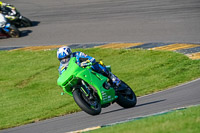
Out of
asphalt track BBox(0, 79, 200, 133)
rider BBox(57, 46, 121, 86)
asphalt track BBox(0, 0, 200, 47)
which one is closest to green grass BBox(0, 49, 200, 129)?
asphalt track BBox(0, 79, 200, 133)

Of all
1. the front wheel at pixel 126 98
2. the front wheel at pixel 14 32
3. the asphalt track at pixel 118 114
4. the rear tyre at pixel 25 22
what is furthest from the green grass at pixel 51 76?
the rear tyre at pixel 25 22

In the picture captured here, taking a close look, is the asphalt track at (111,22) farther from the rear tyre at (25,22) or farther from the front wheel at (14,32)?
the rear tyre at (25,22)

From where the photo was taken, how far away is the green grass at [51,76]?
39.8 ft

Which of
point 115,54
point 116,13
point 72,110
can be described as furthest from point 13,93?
point 116,13

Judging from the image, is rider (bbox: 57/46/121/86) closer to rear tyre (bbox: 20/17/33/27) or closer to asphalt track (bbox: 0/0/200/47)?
asphalt track (bbox: 0/0/200/47)

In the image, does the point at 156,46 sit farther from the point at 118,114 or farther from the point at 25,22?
the point at 25,22

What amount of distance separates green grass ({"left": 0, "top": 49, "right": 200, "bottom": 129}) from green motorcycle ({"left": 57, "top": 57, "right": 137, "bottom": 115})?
1.83 meters

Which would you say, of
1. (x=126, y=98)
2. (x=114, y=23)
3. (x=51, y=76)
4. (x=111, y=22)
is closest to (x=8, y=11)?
(x=111, y=22)

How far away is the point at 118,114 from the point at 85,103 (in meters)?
0.99

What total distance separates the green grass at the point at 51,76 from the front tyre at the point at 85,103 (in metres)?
1.95

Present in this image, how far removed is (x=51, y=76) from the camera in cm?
1591

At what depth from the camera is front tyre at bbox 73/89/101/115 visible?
9.34 metres

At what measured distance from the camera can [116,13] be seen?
24.4 m

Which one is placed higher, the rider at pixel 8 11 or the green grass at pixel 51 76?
the green grass at pixel 51 76
